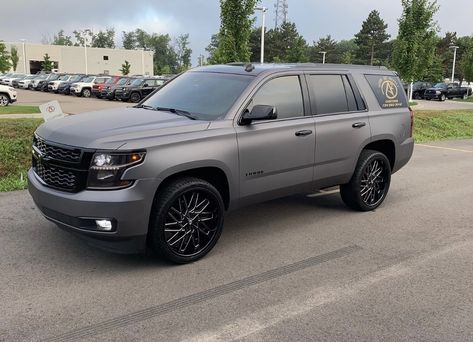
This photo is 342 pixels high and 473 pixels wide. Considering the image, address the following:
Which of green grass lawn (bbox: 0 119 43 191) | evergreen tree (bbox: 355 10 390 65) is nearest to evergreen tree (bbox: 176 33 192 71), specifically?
evergreen tree (bbox: 355 10 390 65)

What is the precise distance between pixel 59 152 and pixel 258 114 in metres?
1.92

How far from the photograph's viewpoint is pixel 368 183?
21.5 feet

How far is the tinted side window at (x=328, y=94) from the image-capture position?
229 inches

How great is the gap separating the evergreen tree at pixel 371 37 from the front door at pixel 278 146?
83.5 m

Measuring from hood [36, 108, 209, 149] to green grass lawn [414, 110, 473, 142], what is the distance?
12146mm

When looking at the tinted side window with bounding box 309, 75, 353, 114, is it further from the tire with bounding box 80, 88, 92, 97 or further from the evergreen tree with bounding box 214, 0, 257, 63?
the tire with bounding box 80, 88, 92, 97

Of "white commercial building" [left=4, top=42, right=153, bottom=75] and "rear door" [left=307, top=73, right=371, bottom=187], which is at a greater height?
"white commercial building" [left=4, top=42, right=153, bottom=75]

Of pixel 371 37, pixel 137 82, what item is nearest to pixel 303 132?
pixel 137 82

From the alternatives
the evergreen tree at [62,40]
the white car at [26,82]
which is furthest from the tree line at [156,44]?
the white car at [26,82]

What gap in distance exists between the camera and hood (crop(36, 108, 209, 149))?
165 inches

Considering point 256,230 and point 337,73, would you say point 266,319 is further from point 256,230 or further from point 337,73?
point 337,73

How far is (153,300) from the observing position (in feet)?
12.9

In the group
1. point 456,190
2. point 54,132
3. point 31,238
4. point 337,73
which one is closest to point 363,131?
point 337,73

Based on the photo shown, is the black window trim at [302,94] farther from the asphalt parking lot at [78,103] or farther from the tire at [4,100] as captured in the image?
the tire at [4,100]
